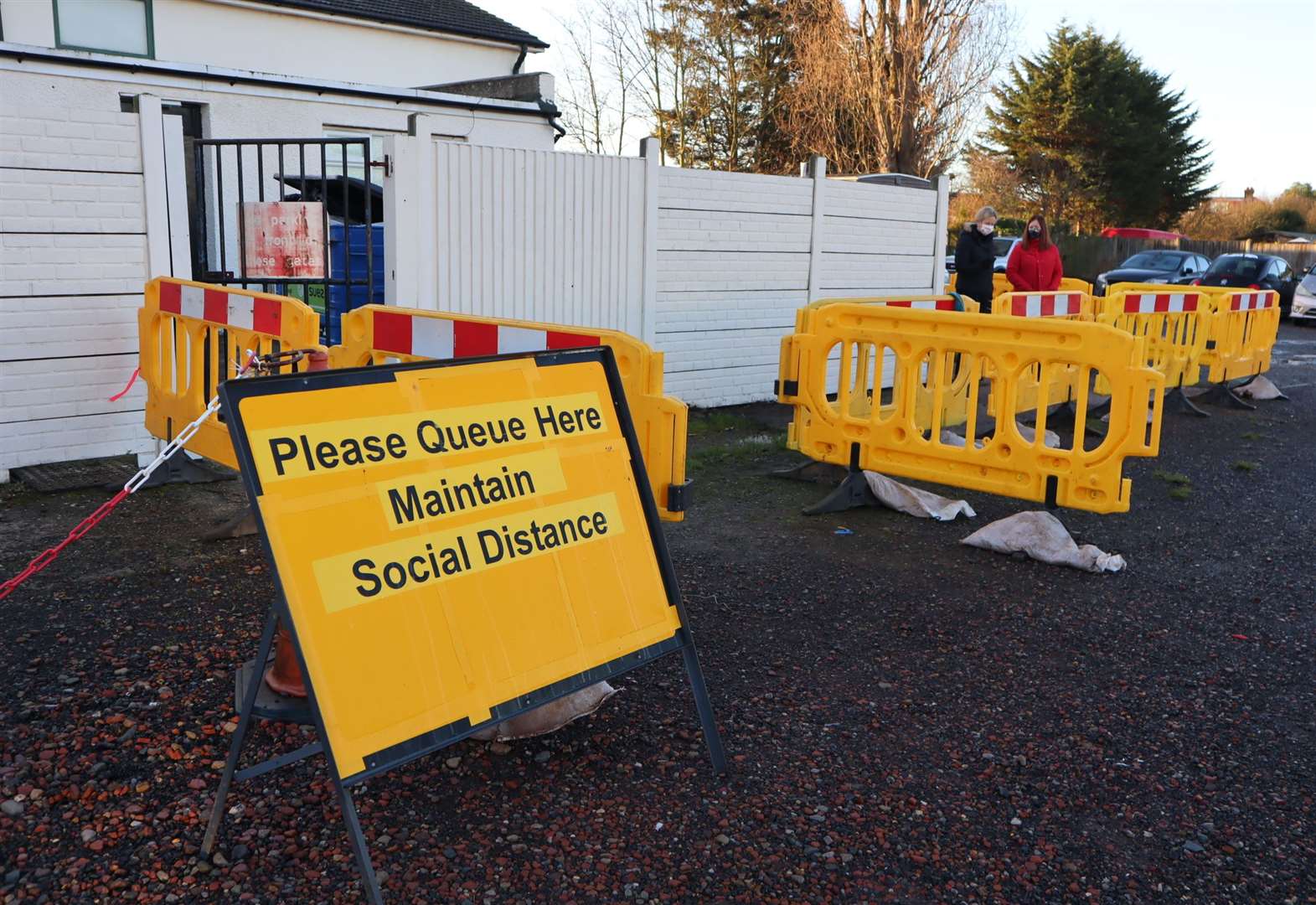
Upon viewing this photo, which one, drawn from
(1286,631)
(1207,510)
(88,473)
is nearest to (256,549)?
(88,473)

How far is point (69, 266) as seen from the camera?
696 centimetres

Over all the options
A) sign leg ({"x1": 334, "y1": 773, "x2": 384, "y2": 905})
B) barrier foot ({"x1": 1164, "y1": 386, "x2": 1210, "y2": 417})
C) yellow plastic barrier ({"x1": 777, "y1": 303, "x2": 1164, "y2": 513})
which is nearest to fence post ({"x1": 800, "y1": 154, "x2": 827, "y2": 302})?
barrier foot ({"x1": 1164, "y1": 386, "x2": 1210, "y2": 417})

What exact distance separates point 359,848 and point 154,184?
5.61 meters

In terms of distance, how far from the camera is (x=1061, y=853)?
3.16 metres

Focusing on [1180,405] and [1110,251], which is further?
[1110,251]

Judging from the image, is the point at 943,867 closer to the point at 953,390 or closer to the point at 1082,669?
the point at 1082,669

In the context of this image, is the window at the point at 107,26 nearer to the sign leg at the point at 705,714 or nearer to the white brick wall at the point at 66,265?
the white brick wall at the point at 66,265

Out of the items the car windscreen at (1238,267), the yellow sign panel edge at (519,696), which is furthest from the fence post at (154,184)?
the car windscreen at (1238,267)

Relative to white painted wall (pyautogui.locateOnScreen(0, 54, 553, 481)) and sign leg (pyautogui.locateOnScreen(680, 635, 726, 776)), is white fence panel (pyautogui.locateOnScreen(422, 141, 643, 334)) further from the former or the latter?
sign leg (pyautogui.locateOnScreen(680, 635, 726, 776))

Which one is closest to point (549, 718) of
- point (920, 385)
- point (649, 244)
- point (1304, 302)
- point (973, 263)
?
point (920, 385)

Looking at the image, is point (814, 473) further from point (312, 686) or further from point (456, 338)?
point (312, 686)

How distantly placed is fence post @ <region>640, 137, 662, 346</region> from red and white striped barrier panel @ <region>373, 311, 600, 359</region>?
4255 millimetres

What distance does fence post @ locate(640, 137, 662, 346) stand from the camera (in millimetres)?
9406

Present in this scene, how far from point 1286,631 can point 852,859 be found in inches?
114
